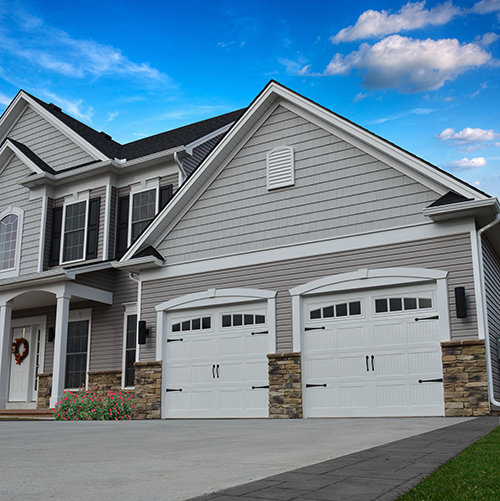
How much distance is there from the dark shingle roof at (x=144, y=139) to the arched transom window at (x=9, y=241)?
136 inches

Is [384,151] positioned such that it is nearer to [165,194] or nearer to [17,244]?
[165,194]

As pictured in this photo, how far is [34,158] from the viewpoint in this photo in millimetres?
17438

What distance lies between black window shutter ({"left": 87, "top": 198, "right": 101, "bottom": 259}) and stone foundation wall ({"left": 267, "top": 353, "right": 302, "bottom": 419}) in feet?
23.7

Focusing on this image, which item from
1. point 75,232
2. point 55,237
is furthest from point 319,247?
point 55,237

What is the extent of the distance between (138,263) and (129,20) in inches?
298

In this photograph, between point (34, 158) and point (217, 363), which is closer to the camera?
point (217, 363)

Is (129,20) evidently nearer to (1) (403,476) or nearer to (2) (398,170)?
(2) (398,170)

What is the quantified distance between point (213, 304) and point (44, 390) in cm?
665

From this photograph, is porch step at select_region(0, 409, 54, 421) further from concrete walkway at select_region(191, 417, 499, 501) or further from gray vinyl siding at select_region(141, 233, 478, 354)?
concrete walkway at select_region(191, 417, 499, 501)

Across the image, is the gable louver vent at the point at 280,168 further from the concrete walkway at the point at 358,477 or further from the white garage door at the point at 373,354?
the concrete walkway at the point at 358,477

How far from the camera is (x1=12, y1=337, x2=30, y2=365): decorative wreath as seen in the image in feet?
55.0

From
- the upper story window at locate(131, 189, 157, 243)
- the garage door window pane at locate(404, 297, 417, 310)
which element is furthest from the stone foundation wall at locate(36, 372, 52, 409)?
the garage door window pane at locate(404, 297, 417, 310)

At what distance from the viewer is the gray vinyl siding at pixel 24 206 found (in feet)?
55.1

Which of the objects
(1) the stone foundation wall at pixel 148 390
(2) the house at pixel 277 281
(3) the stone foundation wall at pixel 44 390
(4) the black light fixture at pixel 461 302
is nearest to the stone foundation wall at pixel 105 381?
(2) the house at pixel 277 281
